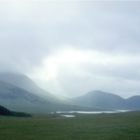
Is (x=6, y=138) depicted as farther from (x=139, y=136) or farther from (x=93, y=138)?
(x=139, y=136)

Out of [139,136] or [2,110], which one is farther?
[2,110]

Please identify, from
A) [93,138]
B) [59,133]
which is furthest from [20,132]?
[93,138]

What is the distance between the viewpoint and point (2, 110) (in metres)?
120

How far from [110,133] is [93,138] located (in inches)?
178

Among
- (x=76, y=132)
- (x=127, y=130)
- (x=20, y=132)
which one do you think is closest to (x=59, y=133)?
(x=76, y=132)

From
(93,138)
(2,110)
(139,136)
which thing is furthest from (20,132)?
(2,110)

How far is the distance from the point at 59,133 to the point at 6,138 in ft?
25.6

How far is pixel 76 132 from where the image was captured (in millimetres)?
49156

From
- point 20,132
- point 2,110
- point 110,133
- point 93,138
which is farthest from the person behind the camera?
point 2,110

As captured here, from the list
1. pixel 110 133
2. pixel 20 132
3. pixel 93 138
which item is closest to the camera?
pixel 93 138

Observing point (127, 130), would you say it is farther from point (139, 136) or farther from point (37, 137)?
point (37, 137)

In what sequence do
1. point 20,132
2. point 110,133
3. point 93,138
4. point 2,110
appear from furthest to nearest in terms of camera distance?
1. point 2,110
2. point 20,132
3. point 110,133
4. point 93,138

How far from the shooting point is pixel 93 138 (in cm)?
4309

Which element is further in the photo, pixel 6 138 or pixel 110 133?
pixel 110 133
